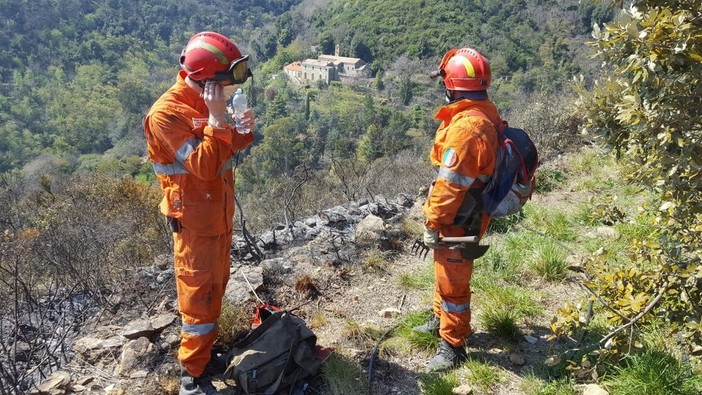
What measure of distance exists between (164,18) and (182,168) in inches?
4173

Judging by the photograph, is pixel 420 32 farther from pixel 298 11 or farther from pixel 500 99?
pixel 298 11

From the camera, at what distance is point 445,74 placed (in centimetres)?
289

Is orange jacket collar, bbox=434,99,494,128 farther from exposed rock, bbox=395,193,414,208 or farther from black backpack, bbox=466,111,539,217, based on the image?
exposed rock, bbox=395,193,414,208

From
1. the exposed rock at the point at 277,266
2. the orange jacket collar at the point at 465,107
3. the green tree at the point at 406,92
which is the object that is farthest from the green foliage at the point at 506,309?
the green tree at the point at 406,92

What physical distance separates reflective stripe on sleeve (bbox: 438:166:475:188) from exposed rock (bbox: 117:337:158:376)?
2137mm

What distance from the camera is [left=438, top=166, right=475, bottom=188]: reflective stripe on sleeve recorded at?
103 inches

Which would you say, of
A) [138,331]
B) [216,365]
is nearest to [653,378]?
[216,365]

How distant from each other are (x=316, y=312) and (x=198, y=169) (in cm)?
184

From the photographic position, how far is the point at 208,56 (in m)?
2.42

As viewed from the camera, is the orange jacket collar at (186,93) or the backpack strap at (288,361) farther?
the backpack strap at (288,361)

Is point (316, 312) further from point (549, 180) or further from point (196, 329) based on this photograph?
point (549, 180)

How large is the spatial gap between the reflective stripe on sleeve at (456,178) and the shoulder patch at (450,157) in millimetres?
34

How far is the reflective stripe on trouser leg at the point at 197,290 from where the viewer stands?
2.53 m

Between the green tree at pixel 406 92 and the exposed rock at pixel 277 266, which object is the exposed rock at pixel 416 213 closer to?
the exposed rock at pixel 277 266
